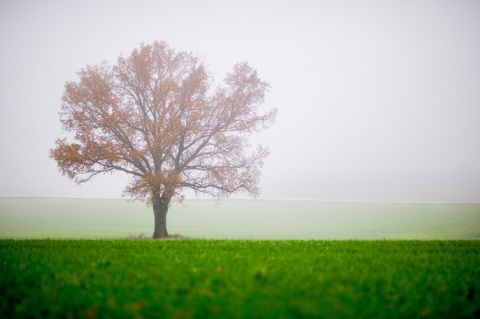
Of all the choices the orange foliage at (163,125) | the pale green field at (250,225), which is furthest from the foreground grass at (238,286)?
the pale green field at (250,225)

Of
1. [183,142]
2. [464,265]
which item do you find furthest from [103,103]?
[464,265]

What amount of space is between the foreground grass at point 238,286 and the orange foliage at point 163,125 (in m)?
13.4

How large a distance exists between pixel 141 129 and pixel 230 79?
859 centimetres

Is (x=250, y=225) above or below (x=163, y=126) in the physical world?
below

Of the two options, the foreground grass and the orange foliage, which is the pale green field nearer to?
the orange foliage

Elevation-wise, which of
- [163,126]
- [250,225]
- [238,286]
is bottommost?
[250,225]

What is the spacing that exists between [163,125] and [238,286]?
60.1 ft

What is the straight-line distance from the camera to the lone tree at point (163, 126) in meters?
21.8

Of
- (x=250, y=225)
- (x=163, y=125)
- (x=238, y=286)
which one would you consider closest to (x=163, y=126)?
(x=163, y=125)

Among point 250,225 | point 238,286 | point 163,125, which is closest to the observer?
point 238,286

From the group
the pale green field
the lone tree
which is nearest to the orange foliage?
the lone tree

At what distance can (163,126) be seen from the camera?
22.3 m

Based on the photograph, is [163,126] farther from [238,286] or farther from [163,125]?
[238,286]

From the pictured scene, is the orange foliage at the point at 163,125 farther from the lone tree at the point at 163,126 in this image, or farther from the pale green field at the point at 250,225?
the pale green field at the point at 250,225
